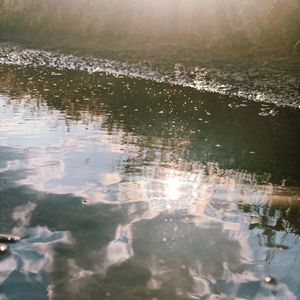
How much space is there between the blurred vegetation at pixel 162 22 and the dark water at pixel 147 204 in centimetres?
1243

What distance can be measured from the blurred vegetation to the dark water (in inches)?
489

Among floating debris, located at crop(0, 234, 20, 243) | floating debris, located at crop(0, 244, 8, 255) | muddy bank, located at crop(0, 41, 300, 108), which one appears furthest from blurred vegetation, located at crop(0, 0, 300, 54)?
floating debris, located at crop(0, 244, 8, 255)

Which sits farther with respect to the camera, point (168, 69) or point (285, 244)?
point (168, 69)

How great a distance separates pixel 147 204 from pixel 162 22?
85.9ft

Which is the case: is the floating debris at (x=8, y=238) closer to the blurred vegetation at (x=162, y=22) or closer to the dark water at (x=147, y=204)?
the dark water at (x=147, y=204)

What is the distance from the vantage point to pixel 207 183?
8.58 meters

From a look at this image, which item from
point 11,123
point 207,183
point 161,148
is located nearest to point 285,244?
point 207,183

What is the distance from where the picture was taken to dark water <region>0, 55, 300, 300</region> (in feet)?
17.8

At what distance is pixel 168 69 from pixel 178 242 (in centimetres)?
1741

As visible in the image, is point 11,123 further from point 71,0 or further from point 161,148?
point 71,0

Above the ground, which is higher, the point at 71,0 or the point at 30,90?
the point at 71,0

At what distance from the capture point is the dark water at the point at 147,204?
5.42 metres

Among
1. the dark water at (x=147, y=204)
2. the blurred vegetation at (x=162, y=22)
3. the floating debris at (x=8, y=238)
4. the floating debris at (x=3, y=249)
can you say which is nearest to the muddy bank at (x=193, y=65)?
the blurred vegetation at (x=162, y=22)

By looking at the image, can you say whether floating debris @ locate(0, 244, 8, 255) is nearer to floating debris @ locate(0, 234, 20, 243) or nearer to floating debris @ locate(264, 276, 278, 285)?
floating debris @ locate(0, 234, 20, 243)
